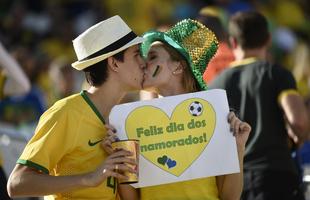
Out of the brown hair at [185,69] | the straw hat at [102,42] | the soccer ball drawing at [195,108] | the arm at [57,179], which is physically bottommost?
the arm at [57,179]

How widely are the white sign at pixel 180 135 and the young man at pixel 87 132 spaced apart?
0.53 ft

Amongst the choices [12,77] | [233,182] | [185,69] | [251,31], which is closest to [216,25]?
[251,31]

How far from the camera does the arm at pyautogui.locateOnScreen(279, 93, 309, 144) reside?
19.3ft

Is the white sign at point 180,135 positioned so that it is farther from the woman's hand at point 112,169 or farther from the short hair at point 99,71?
the short hair at point 99,71

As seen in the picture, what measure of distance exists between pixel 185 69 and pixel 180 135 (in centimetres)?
38

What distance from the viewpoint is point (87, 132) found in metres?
4.35

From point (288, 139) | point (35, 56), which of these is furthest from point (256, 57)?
point (35, 56)

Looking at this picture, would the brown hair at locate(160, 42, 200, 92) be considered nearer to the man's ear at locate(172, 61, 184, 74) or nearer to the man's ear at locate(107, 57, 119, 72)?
the man's ear at locate(172, 61, 184, 74)

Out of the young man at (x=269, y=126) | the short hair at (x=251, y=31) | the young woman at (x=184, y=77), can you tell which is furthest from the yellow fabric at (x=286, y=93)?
the young woman at (x=184, y=77)

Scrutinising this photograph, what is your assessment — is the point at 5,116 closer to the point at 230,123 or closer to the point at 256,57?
the point at 256,57

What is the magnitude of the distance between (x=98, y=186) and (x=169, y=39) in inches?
29.5

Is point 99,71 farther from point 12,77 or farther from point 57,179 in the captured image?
point 12,77

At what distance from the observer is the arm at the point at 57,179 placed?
4098 millimetres

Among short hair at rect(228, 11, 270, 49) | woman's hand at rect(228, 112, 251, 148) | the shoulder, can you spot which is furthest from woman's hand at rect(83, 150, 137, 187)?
short hair at rect(228, 11, 270, 49)
